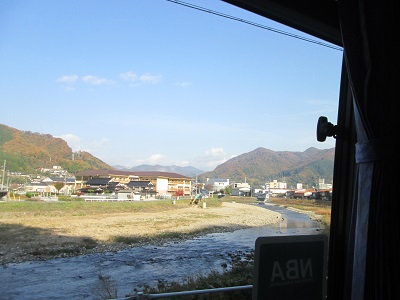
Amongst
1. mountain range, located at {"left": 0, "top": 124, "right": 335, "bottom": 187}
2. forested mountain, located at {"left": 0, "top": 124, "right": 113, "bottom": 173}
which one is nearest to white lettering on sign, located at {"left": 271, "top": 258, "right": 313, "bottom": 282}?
mountain range, located at {"left": 0, "top": 124, "right": 335, "bottom": 187}

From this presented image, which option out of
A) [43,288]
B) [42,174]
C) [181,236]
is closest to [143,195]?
[42,174]

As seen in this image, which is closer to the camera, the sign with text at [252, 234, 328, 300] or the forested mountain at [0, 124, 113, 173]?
the sign with text at [252, 234, 328, 300]

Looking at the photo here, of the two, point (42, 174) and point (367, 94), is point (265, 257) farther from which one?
point (42, 174)

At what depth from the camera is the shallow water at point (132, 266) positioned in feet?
9.34

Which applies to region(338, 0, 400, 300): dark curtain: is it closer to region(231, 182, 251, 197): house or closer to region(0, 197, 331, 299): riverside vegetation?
region(0, 197, 331, 299): riverside vegetation

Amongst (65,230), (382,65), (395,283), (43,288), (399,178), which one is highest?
(382,65)

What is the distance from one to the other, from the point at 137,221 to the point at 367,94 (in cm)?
394

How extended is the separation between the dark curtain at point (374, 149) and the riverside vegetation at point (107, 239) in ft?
1.40

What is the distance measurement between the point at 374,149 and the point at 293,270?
500mm

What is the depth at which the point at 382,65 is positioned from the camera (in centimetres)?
111

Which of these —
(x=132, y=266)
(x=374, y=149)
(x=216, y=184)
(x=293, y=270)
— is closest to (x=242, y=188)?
(x=216, y=184)

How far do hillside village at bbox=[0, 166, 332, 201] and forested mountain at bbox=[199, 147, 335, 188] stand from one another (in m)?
0.06

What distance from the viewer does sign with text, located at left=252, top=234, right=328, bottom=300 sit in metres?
0.87

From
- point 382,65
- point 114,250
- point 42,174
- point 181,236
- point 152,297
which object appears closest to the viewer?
point 382,65
